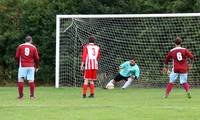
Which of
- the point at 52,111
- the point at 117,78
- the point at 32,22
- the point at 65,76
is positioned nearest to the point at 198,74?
the point at 117,78

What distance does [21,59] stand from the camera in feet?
59.4

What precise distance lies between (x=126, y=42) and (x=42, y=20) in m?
4.45

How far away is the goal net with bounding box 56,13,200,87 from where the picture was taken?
85.4 ft

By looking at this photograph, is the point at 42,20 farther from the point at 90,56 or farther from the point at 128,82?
the point at 90,56

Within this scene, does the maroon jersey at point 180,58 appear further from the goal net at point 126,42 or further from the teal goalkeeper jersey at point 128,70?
the goal net at point 126,42

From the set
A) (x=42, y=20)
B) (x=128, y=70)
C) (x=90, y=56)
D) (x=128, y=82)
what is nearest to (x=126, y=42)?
(x=128, y=70)

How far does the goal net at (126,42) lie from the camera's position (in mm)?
26016

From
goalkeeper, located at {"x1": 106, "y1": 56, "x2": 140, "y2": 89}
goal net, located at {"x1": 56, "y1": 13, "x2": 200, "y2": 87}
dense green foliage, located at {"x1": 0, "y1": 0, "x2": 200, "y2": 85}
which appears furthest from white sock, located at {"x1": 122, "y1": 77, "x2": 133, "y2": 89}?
dense green foliage, located at {"x1": 0, "y1": 0, "x2": 200, "y2": 85}

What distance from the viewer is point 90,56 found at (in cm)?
1884

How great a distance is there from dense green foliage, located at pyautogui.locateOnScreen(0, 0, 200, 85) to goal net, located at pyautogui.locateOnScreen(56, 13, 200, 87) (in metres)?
1.54

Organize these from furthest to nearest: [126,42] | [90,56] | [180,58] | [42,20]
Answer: [42,20] < [126,42] < [90,56] < [180,58]

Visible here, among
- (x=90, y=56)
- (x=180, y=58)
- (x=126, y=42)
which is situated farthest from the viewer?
(x=126, y=42)

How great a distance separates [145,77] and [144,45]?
143 cm

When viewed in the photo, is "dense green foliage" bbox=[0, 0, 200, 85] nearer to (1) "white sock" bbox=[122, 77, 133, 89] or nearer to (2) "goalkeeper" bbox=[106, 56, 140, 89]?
(2) "goalkeeper" bbox=[106, 56, 140, 89]
